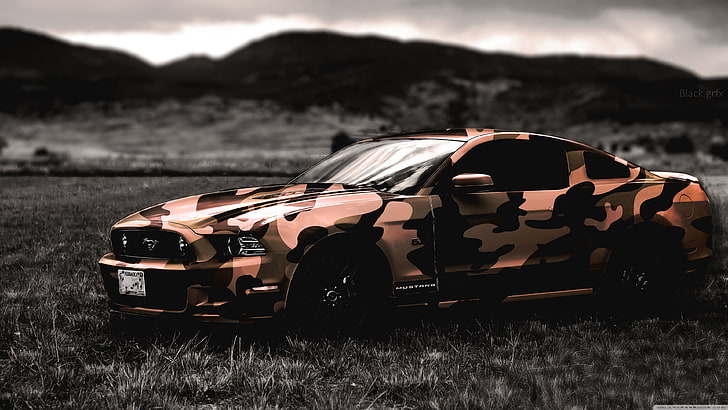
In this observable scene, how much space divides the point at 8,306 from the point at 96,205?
5.87 m

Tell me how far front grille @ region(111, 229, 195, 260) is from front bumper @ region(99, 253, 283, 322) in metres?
0.10

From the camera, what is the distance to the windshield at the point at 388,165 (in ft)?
18.7

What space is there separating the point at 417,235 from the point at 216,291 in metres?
1.36

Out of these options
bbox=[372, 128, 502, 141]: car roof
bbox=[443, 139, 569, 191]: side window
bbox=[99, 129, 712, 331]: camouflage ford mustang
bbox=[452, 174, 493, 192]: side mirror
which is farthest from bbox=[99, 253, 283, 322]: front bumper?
bbox=[372, 128, 502, 141]: car roof

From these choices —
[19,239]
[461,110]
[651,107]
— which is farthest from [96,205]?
[651,107]

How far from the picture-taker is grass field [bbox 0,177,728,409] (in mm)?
4383

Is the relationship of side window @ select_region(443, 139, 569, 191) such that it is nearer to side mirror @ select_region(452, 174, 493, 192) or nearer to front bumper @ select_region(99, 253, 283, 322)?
side mirror @ select_region(452, 174, 493, 192)

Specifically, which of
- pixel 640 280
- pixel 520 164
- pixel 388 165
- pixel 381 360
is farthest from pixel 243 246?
pixel 640 280

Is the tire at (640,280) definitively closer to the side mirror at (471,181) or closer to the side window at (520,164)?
the side window at (520,164)

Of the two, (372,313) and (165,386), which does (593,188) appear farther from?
(165,386)

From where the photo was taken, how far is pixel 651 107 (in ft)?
402

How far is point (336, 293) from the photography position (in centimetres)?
530

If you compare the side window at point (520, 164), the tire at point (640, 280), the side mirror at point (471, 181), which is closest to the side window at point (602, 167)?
the side window at point (520, 164)

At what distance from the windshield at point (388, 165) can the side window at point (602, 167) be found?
3.70 feet
